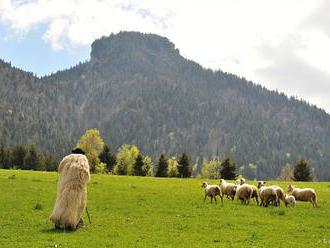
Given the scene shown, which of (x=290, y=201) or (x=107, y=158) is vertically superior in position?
(x=107, y=158)

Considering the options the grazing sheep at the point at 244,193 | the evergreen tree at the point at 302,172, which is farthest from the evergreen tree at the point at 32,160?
the grazing sheep at the point at 244,193

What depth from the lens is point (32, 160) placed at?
108m

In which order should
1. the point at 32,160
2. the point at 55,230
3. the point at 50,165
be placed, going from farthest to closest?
the point at 50,165
the point at 32,160
the point at 55,230

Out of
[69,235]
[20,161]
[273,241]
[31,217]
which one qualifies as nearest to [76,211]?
[69,235]

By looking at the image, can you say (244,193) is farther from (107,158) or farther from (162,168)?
(107,158)

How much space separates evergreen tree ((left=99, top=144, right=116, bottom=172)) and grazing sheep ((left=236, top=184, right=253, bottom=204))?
238 feet

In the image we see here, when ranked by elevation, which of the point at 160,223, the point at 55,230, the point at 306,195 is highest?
the point at 306,195

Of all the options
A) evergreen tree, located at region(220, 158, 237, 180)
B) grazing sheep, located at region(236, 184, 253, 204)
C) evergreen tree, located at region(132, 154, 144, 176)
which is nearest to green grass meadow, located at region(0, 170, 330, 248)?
grazing sheep, located at region(236, 184, 253, 204)

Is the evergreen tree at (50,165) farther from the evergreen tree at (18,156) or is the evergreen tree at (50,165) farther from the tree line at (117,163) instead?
the evergreen tree at (18,156)

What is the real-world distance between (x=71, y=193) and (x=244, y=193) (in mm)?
18248

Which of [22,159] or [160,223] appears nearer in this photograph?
[160,223]

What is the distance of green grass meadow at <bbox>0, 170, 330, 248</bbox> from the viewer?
2133cm

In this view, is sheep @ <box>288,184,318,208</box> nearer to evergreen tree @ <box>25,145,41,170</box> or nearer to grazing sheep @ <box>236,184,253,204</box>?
grazing sheep @ <box>236,184,253,204</box>

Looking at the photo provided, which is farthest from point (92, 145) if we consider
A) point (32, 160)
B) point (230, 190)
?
point (230, 190)
